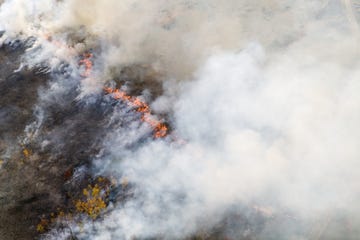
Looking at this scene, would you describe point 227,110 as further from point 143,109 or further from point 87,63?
point 87,63

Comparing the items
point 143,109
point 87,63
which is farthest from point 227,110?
point 87,63

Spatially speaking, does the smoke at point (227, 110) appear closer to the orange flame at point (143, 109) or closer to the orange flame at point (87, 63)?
the orange flame at point (87, 63)

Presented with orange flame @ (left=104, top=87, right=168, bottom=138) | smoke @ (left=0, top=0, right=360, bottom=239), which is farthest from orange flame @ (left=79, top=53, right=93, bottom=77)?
orange flame @ (left=104, top=87, right=168, bottom=138)

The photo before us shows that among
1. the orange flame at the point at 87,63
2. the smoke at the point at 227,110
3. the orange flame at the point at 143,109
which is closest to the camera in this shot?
the smoke at the point at 227,110

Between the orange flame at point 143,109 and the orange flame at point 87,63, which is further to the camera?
the orange flame at point 87,63

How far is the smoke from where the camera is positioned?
1442cm

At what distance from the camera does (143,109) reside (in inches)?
Result: 738

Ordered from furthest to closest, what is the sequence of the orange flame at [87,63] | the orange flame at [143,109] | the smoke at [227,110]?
the orange flame at [87,63], the orange flame at [143,109], the smoke at [227,110]

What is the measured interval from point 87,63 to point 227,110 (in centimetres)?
913

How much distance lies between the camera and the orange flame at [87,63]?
21.3 meters

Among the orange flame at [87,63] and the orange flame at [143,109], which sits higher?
the orange flame at [87,63]

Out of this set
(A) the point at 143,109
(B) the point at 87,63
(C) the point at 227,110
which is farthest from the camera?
(B) the point at 87,63

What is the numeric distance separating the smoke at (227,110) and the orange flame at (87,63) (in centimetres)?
40

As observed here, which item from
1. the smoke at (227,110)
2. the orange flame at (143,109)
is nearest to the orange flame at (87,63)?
the smoke at (227,110)
